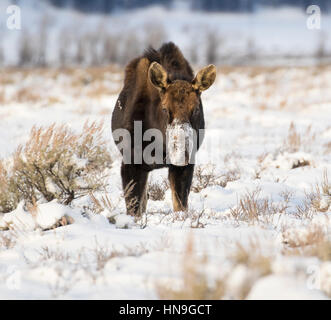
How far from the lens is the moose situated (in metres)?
4.12

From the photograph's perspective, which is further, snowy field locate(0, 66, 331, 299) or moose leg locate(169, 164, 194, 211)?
moose leg locate(169, 164, 194, 211)

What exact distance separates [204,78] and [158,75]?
473mm

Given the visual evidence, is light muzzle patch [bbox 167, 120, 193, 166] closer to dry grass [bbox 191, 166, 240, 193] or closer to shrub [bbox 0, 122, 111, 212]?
shrub [bbox 0, 122, 111, 212]

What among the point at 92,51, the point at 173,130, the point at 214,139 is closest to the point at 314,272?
the point at 173,130

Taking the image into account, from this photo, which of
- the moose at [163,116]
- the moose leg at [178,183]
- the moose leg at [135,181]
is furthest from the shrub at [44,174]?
the moose leg at [178,183]

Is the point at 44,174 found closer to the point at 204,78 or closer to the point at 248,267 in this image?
the point at 204,78

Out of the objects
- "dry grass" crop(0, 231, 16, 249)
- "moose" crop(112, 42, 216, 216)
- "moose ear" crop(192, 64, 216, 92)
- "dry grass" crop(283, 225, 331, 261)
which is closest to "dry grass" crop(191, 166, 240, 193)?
"moose" crop(112, 42, 216, 216)

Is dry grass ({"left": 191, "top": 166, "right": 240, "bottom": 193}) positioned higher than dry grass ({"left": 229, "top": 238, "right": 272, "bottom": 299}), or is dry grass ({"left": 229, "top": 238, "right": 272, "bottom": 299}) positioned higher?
dry grass ({"left": 229, "top": 238, "right": 272, "bottom": 299})

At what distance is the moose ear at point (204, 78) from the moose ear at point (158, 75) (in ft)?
0.97

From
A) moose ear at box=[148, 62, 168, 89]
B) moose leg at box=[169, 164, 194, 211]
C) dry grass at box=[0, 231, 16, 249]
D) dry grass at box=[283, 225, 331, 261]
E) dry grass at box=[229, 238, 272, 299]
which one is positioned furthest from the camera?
moose leg at box=[169, 164, 194, 211]

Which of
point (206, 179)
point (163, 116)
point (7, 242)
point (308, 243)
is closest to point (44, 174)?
point (7, 242)

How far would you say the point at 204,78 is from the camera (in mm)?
4516

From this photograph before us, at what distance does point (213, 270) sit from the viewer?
8.22ft
